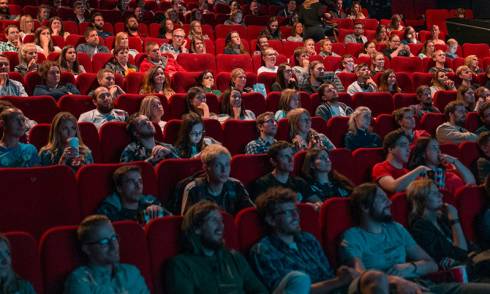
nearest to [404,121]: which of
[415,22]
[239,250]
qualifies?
[239,250]

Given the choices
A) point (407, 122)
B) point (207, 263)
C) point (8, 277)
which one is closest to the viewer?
point (8, 277)

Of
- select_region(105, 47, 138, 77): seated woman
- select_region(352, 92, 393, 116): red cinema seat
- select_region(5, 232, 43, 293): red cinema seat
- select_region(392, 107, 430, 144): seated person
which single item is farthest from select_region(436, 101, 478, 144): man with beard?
select_region(5, 232, 43, 293): red cinema seat

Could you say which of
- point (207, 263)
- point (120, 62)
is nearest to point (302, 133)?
point (207, 263)

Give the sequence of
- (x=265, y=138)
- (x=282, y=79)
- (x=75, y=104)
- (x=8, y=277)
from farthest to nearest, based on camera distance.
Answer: (x=282, y=79) → (x=75, y=104) → (x=265, y=138) → (x=8, y=277)

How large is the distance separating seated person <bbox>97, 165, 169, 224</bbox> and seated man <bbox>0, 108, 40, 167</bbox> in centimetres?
27

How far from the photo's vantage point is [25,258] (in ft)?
4.28

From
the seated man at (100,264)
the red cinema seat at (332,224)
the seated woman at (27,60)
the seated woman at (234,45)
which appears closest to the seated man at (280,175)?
the red cinema seat at (332,224)

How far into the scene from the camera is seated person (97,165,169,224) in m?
1.63

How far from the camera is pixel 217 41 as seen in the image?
3680 mm

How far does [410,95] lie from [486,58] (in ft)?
3.32

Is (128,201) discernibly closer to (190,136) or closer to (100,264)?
(100,264)

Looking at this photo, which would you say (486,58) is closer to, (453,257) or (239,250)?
(453,257)

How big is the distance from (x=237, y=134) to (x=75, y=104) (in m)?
0.48

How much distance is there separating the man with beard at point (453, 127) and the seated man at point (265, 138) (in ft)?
2.03
